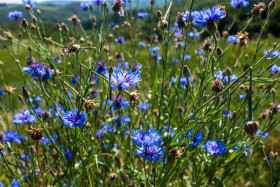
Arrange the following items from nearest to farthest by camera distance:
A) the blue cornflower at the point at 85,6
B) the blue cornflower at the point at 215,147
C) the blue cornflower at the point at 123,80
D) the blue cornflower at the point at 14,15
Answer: the blue cornflower at the point at 123,80
the blue cornflower at the point at 215,147
the blue cornflower at the point at 14,15
the blue cornflower at the point at 85,6

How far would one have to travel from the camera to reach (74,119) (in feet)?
2.68

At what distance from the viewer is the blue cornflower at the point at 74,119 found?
0.78 m

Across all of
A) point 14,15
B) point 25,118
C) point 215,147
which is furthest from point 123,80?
point 14,15

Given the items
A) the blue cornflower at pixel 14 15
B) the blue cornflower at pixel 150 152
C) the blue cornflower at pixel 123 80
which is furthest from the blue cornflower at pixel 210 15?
the blue cornflower at pixel 14 15

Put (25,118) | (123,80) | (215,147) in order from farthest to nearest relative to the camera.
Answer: (25,118)
(215,147)
(123,80)

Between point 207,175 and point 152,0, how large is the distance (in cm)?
101

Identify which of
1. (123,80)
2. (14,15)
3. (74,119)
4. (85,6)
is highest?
(85,6)

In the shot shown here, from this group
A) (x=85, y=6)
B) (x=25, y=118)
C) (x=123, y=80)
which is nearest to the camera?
(x=123, y=80)

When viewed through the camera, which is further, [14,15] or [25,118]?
[14,15]

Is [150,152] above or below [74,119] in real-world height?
below

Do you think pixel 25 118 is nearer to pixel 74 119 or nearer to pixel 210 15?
pixel 74 119

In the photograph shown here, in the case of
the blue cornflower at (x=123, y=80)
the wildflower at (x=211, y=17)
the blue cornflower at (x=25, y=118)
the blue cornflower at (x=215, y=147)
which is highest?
the wildflower at (x=211, y=17)

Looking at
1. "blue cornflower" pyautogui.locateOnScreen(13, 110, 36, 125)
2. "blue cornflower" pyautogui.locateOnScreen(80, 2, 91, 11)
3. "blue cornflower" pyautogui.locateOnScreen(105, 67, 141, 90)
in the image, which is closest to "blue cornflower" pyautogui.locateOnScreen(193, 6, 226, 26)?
"blue cornflower" pyautogui.locateOnScreen(105, 67, 141, 90)

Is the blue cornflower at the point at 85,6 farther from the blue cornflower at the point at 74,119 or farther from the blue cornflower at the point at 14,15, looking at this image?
the blue cornflower at the point at 74,119
